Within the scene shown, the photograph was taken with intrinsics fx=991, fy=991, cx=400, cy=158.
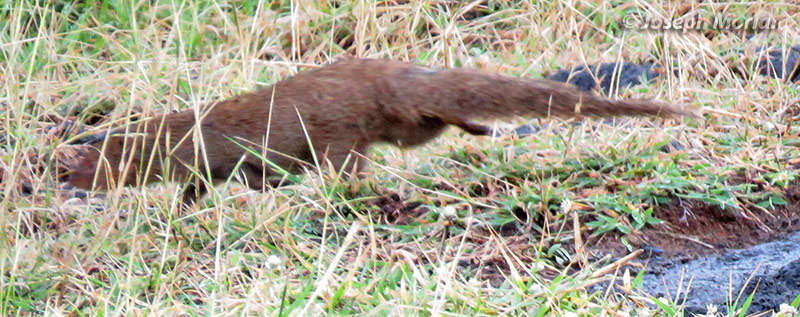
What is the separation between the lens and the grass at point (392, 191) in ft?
7.30

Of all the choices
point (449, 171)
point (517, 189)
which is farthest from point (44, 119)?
point (517, 189)

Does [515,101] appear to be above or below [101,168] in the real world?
above

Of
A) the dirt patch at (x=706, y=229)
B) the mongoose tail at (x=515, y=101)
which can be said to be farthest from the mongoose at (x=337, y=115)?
the dirt patch at (x=706, y=229)

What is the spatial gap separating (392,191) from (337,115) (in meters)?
0.28

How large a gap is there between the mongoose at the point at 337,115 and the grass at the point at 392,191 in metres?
0.10

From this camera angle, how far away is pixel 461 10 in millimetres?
4379

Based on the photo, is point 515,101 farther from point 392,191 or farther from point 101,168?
point 101,168

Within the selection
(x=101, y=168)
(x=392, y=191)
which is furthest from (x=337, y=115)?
(x=101, y=168)

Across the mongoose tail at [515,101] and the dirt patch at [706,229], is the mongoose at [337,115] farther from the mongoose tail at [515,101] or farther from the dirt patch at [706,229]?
the dirt patch at [706,229]

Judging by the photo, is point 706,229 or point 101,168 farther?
point 101,168

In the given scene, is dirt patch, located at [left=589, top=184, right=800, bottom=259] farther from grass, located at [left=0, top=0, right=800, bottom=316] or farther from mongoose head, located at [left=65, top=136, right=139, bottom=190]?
mongoose head, located at [left=65, top=136, right=139, bottom=190]

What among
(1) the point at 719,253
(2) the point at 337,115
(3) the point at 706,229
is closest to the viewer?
(1) the point at 719,253

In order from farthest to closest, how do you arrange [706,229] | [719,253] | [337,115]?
1. [337,115]
2. [706,229]
3. [719,253]

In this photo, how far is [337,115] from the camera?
9.32 feet
